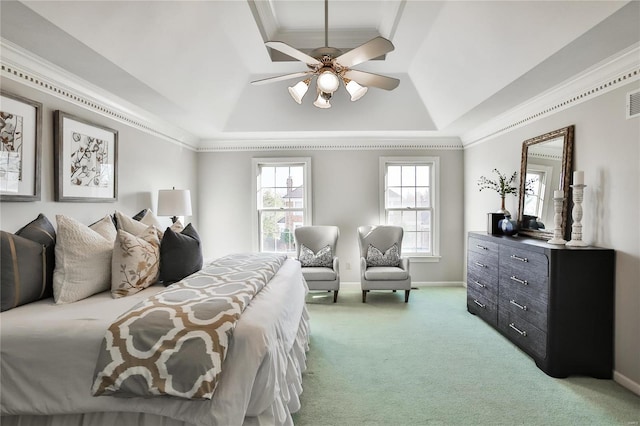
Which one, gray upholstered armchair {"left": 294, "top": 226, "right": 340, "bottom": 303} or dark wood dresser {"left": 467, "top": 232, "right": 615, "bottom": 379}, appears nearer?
dark wood dresser {"left": 467, "top": 232, "right": 615, "bottom": 379}

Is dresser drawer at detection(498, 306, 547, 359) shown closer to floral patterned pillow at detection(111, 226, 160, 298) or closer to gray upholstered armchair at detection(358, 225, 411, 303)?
gray upholstered armchair at detection(358, 225, 411, 303)

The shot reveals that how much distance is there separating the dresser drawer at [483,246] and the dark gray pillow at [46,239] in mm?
3843

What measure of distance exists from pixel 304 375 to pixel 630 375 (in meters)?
2.39

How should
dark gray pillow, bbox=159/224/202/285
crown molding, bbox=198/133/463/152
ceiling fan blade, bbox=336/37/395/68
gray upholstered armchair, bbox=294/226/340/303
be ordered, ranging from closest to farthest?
ceiling fan blade, bbox=336/37/395/68 < dark gray pillow, bbox=159/224/202/285 < gray upholstered armchair, bbox=294/226/340/303 < crown molding, bbox=198/133/463/152

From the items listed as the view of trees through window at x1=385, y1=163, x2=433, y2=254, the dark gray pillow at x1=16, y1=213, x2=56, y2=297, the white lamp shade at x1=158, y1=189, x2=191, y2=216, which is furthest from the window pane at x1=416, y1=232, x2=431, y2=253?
the dark gray pillow at x1=16, y1=213, x2=56, y2=297

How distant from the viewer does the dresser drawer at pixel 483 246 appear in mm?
3547

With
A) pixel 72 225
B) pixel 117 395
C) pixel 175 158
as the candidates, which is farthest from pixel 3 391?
pixel 175 158

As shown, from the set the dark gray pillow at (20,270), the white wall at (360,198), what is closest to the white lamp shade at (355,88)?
the dark gray pillow at (20,270)

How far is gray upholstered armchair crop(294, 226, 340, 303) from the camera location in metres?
4.50

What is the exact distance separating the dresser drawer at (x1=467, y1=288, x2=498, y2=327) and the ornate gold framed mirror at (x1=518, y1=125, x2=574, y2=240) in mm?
857

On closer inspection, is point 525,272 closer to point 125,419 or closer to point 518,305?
point 518,305

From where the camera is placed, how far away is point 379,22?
322 cm

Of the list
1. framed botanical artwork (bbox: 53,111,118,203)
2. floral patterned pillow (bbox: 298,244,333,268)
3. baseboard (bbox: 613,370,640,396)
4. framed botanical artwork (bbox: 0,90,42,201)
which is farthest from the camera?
floral patterned pillow (bbox: 298,244,333,268)

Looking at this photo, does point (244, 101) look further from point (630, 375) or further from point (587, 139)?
point (630, 375)
